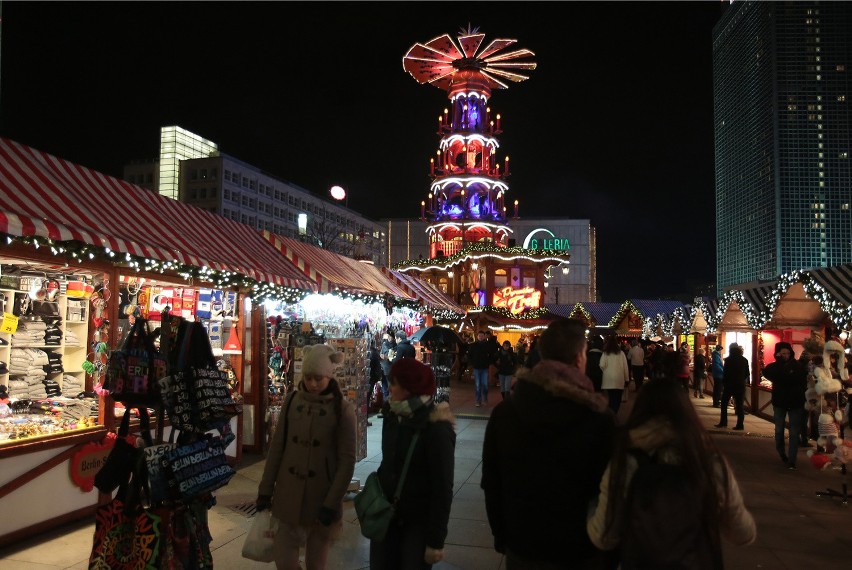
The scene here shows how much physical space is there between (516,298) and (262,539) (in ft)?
91.8

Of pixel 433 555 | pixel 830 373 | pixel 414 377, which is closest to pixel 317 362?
pixel 414 377

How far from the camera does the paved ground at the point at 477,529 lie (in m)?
5.27

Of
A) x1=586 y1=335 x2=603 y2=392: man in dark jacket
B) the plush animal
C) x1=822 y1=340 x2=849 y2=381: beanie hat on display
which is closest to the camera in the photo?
the plush animal

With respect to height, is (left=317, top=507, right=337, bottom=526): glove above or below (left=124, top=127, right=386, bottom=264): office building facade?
below

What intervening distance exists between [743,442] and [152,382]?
1085cm

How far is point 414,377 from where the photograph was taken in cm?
354

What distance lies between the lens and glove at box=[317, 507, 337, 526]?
3.71 m

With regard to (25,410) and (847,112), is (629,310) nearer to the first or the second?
(25,410)

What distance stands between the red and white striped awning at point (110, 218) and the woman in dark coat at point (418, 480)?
3.89 m

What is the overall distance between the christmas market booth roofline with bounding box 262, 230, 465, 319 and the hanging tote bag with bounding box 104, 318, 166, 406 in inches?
248

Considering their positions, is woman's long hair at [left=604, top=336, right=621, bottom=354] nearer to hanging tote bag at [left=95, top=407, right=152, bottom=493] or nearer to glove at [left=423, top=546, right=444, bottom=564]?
glove at [left=423, top=546, right=444, bottom=564]

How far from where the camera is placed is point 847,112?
102m

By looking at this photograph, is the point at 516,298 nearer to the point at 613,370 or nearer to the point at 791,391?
the point at 613,370

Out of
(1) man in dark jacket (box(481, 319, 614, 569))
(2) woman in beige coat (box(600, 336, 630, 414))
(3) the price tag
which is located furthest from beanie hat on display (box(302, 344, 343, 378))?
(2) woman in beige coat (box(600, 336, 630, 414))
